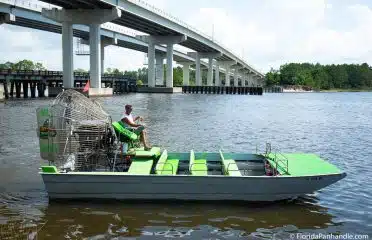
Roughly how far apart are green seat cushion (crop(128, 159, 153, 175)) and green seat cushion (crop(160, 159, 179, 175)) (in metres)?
0.39

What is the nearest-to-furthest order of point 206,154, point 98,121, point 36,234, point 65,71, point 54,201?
point 36,234
point 54,201
point 98,121
point 206,154
point 65,71

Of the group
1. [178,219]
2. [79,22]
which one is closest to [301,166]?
[178,219]

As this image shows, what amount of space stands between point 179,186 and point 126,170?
1.99 meters

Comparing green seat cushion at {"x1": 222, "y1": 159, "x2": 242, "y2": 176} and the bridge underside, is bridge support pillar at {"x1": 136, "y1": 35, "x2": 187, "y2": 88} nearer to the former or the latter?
the bridge underside

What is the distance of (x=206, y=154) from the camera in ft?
44.3

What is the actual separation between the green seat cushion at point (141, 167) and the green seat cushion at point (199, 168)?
117 cm

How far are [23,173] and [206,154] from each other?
19.8ft

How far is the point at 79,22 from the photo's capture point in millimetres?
70875

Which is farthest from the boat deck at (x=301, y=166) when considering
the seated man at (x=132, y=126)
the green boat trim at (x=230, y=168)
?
the seated man at (x=132, y=126)

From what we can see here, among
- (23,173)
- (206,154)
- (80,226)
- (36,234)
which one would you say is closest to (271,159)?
(206,154)

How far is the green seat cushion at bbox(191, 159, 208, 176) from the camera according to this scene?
1143 cm

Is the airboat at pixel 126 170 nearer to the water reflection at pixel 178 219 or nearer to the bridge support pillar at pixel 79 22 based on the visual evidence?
the water reflection at pixel 178 219

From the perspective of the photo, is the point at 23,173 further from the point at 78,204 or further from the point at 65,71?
the point at 65,71

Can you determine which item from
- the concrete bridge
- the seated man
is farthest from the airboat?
the concrete bridge
